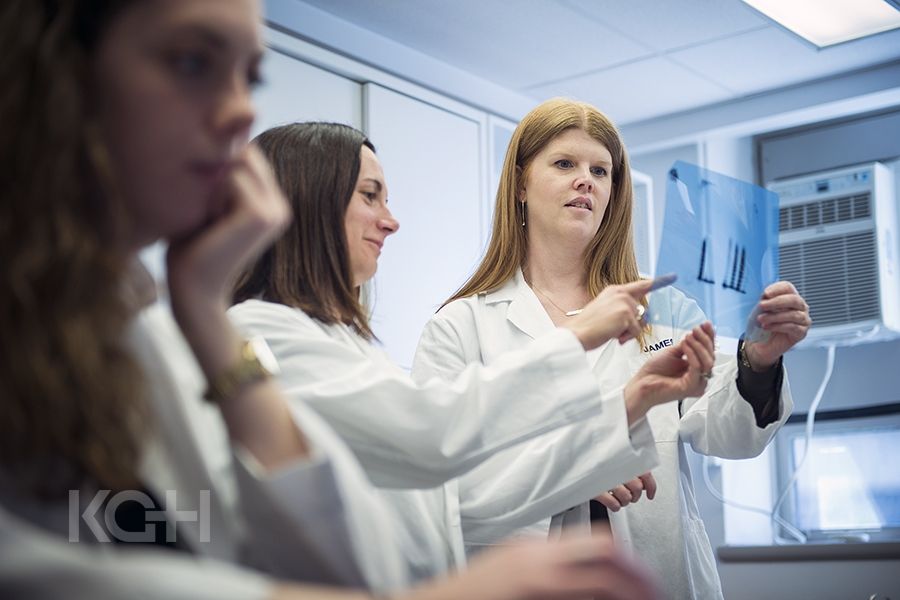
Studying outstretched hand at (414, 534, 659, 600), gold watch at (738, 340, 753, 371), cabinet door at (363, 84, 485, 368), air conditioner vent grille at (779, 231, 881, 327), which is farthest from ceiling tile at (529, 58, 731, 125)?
outstretched hand at (414, 534, 659, 600)

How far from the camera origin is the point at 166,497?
731 millimetres

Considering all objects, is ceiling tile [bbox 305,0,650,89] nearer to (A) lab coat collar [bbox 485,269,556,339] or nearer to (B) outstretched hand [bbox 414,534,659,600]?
(A) lab coat collar [bbox 485,269,556,339]

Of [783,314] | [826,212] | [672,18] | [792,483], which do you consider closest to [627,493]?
[783,314]

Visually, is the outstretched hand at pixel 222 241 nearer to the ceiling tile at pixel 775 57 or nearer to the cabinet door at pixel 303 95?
the cabinet door at pixel 303 95

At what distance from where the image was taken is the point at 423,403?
1.06m

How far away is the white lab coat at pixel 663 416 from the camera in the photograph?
1663mm

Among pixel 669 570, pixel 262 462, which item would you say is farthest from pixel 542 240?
pixel 262 462

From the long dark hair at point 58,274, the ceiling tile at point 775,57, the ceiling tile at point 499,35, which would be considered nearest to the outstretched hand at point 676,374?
the long dark hair at point 58,274

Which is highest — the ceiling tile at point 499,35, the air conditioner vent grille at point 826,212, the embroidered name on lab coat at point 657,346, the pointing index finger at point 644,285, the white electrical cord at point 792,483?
the ceiling tile at point 499,35

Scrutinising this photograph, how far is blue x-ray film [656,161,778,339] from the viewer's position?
4.64ft

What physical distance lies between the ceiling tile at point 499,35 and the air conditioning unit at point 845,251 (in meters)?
0.91

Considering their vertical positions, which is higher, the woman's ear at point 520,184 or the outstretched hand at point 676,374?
the woman's ear at point 520,184

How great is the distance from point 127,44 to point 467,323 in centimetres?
119

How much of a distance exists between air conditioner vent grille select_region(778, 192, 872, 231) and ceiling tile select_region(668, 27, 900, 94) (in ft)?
1.47
